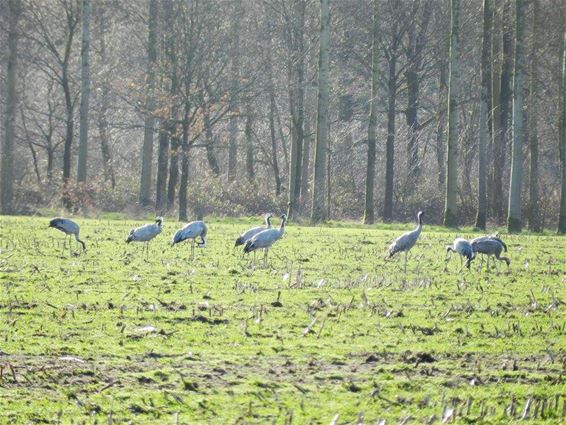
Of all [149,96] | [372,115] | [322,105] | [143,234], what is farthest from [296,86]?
[143,234]

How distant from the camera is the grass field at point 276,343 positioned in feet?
29.6

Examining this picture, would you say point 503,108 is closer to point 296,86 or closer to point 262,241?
point 296,86

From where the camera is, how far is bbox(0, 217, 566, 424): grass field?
903cm

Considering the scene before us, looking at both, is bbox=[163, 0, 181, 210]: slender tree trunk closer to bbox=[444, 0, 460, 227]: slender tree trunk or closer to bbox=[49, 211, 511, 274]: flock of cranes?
bbox=[444, 0, 460, 227]: slender tree trunk

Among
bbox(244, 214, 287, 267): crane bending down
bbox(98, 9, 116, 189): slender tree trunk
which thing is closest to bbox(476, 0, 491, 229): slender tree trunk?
bbox(98, 9, 116, 189): slender tree trunk

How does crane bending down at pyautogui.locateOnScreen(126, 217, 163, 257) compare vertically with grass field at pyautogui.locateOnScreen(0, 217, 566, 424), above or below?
above

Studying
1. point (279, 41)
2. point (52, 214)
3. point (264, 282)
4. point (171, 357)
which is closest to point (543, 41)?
point (279, 41)

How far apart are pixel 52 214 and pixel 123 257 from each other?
20545mm

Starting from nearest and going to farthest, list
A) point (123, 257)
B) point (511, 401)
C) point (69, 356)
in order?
1. point (511, 401)
2. point (69, 356)
3. point (123, 257)

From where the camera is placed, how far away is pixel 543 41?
141 feet

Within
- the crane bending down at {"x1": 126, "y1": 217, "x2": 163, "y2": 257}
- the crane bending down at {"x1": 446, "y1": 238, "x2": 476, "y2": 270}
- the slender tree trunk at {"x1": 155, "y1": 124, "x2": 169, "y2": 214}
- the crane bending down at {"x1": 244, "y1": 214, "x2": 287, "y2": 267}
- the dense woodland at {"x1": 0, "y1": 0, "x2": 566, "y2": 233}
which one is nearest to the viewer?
the crane bending down at {"x1": 446, "y1": 238, "x2": 476, "y2": 270}

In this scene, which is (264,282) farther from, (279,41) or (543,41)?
(279,41)

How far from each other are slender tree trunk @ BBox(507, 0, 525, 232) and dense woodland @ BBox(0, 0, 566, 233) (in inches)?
1.9

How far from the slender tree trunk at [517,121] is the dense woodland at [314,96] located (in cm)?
5
